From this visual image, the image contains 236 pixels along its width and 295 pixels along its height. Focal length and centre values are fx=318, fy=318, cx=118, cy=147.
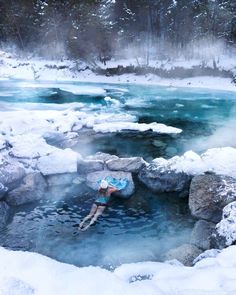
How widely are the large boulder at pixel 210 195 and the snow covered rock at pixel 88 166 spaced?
3.47 meters

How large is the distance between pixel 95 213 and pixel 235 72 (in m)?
30.5

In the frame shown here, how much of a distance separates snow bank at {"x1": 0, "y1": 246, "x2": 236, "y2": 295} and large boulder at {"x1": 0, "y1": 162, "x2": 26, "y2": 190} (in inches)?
209

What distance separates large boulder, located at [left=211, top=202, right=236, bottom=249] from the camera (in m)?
6.29

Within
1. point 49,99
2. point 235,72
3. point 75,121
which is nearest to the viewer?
point 75,121

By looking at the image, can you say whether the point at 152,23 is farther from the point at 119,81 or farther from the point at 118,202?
the point at 118,202

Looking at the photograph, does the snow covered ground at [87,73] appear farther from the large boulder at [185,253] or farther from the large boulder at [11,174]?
the large boulder at [185,253]

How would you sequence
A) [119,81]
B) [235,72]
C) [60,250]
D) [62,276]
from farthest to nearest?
[119,81], [235,72], [60,250], [62,276]

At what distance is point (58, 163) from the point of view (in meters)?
11.1

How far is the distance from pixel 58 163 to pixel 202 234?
18.2 feet

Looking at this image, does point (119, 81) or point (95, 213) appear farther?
point (119, 81)

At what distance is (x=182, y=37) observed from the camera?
141ft

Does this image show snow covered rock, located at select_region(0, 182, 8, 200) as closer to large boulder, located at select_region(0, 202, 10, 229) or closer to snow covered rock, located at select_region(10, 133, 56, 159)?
large boulder, located at select_region(0, 202, 10, 229)

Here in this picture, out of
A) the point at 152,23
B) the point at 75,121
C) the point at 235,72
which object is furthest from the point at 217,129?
the point at 152,23

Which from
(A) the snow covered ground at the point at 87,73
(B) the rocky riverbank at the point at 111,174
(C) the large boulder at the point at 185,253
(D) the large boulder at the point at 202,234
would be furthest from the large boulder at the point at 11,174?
(A) the snow covered ground at the point at 87,73
